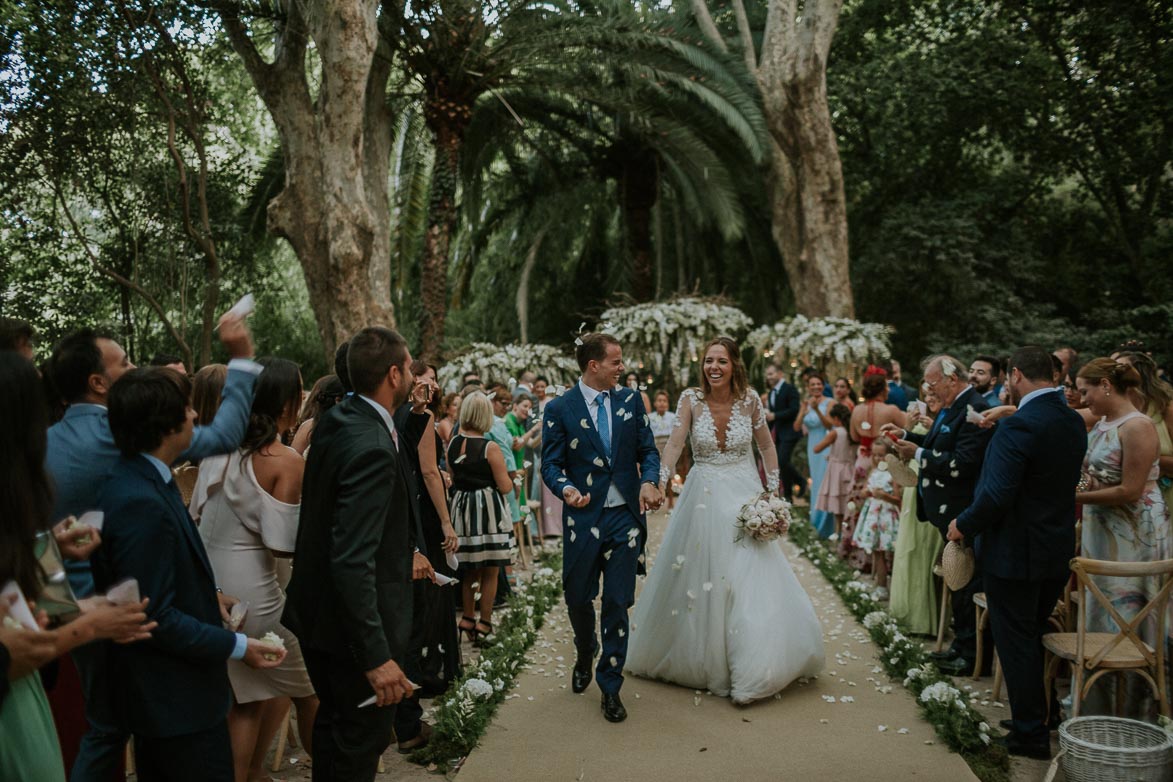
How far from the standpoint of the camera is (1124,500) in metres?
4.84

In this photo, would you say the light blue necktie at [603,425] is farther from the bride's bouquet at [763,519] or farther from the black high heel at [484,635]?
the black high heel at [484,635]

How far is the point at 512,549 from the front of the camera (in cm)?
710

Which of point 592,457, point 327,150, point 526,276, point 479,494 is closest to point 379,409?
point 592,457

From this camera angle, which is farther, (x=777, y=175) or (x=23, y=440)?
(x=777, y=175)

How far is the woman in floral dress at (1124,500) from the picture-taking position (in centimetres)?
478

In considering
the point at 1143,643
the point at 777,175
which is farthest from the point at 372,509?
the point at 777,175

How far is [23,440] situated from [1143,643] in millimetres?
5004

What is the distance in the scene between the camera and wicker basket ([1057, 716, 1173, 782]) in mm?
3910

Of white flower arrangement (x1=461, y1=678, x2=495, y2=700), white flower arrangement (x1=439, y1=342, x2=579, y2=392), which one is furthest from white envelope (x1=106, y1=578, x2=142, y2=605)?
white flower arrangement (x1=439, y1=342, x2=579, y2=392)

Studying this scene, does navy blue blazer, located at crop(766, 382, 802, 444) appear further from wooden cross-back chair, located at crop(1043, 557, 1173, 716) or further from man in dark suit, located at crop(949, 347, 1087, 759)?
wooden cross-back chair, located at crop(1043, 557, 1173, 716)

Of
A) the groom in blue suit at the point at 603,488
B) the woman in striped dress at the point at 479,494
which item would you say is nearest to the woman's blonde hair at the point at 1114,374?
the groom in blue suit at the point at 603,488

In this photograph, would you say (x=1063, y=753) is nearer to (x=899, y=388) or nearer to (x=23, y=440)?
(x=23, y=440)

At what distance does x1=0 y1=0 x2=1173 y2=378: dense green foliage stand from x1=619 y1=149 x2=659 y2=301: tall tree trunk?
76mm

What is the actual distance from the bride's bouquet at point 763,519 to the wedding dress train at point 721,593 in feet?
0.26
